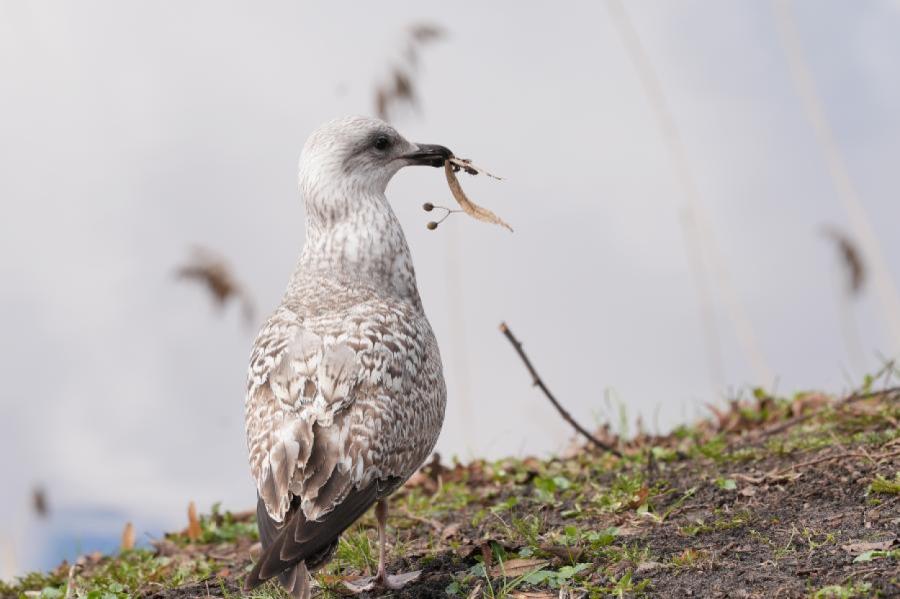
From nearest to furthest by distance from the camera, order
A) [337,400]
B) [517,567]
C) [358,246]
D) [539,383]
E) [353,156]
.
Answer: [337,400] < [517,567] < [358,246] < [353,156] < [539,383]

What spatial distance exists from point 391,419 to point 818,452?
3029mm

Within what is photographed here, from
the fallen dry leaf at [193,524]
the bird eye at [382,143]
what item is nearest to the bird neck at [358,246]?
the bird eye at [382,143]

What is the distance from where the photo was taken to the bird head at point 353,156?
5.52 metres

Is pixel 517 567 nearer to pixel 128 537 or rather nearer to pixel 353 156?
pixel 353 156

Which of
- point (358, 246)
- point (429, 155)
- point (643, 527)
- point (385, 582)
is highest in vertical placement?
point (429, 155)

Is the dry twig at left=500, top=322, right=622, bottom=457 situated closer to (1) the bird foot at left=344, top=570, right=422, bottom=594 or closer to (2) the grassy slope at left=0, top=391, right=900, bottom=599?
(2) the grassy slope at left=0, top=391, right=900, bottom=599

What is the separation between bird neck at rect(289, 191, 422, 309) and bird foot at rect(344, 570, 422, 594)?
1.40m

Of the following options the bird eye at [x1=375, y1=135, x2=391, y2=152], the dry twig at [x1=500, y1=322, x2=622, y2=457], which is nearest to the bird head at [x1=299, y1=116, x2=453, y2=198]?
the bird eye at [x1=375, y1=135, x2=391, y2=152]

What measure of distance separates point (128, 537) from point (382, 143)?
12.0ft

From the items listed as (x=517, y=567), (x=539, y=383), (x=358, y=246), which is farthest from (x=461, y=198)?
(x=517, y=567)

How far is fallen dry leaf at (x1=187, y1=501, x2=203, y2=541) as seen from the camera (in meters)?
7.18

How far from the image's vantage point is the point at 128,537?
7.40 meters

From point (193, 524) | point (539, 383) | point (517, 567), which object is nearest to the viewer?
point (517, 567)

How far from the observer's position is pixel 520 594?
14.6 ft
